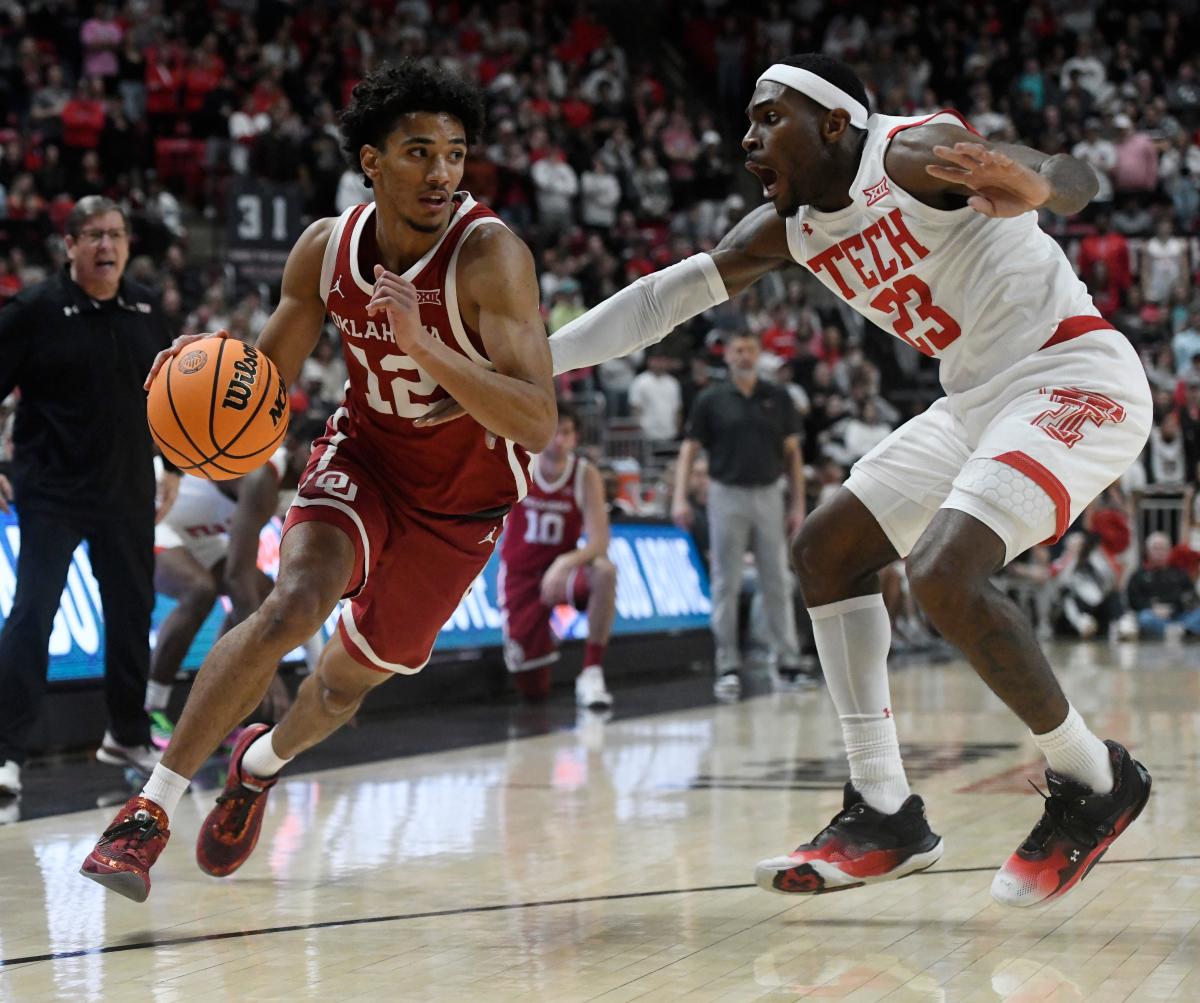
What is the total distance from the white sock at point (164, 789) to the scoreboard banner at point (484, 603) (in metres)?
2.43

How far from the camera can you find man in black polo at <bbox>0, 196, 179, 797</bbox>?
6.22 meters

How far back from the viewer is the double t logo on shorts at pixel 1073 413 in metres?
4.06

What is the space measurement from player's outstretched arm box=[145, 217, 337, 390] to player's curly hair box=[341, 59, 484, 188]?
0.23 m

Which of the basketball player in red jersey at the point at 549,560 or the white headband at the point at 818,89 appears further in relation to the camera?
the basketball player in red jersey at the point at 549,560

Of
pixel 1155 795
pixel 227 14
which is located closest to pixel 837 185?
pixel 1155 795

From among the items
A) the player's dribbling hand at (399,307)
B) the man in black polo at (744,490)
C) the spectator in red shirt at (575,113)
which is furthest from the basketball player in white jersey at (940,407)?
the spectator in red shirt at (575,113)

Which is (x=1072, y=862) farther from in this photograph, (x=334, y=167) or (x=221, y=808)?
(x=334, y=167)

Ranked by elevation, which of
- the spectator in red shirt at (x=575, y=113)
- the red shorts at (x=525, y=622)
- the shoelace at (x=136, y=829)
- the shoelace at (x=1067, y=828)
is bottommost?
the red shorts at (x=525, y=622)

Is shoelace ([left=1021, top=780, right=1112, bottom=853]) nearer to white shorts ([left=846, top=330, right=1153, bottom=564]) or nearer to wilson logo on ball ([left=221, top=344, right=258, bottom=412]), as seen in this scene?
white shorts ([left=846, top=330, right=1153, bottom=564])

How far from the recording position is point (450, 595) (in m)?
4.69

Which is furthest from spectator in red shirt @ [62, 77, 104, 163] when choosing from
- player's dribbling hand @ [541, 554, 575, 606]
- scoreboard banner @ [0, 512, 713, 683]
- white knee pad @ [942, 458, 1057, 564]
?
white knee pad @ [942, 458, 1057, 564]

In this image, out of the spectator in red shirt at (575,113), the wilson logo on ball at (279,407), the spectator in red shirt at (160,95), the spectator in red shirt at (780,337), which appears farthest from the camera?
the spectator in red shirt at (575,113)

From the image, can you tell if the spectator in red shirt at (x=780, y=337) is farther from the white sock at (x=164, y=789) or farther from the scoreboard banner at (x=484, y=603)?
the white sock at (x=164, y=789)

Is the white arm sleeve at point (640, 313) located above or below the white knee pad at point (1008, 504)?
above
